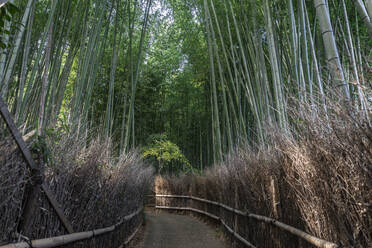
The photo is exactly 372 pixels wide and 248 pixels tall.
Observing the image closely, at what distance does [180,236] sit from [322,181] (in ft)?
14.2

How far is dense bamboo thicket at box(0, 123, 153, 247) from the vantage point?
1.51 m

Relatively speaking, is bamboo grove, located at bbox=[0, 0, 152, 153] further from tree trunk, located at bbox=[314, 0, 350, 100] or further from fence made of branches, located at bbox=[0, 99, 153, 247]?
tree trunk, located at bbox=[314, 0, 350, 100]

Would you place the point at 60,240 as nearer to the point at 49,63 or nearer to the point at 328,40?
the point at 49,63

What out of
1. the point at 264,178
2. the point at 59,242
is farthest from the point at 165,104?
the point at 59,242

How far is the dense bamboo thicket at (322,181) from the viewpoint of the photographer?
136 cm

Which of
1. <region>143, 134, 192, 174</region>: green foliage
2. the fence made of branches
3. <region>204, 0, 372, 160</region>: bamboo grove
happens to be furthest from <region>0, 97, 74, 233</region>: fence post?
<region>143, 134, 192, 174</region>: green foliage

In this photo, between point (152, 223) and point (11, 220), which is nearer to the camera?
point (11, 220)

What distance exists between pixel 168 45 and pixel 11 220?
32.4 ft

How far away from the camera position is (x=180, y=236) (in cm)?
557

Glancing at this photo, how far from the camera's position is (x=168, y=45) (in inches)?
428

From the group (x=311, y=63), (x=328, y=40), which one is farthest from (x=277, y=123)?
(x=328, y=40)

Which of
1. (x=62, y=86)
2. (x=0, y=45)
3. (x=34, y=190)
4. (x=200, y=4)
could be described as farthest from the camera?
(x=200, y=4)

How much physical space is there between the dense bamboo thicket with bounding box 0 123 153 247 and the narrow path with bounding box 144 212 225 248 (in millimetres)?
1620

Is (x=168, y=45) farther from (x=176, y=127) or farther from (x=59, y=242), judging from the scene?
(x=59, y=242)
